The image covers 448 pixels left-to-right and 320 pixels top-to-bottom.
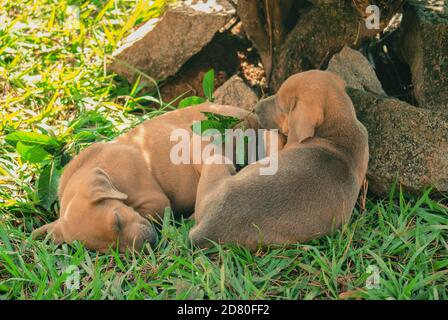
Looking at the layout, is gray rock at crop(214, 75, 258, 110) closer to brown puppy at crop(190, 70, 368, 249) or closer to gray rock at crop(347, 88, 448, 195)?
brown puppy at crop(190, 70, 368, 249)

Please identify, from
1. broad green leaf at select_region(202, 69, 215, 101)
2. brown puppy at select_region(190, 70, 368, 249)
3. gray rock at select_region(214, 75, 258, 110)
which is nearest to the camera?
brown puppy at select_region(190, 70, 368, 249)

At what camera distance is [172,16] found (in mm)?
7840

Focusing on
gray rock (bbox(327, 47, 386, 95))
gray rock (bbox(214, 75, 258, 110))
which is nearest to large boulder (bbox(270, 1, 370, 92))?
gray rock (bbox(327, 47, 386, 95))

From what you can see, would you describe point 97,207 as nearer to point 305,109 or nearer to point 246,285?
point 246,285

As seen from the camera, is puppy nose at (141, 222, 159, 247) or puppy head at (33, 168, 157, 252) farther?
puppy nose at (141, 222, 159, 247)

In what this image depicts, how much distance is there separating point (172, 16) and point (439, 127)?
3274 millimetres

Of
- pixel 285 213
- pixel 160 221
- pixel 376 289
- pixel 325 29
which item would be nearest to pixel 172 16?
pixel 325 29

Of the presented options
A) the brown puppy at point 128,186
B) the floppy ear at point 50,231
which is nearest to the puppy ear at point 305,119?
the brown puppy at point 128,186

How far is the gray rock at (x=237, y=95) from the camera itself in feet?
23.3

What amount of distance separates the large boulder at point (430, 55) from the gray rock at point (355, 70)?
13.8 inches

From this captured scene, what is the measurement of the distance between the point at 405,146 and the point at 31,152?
312 centimetres

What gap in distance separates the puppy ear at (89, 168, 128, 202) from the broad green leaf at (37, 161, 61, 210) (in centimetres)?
78

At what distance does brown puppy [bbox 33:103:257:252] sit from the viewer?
519cm

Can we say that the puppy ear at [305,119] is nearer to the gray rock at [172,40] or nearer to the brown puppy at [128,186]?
the brown puppy at [128,186]
